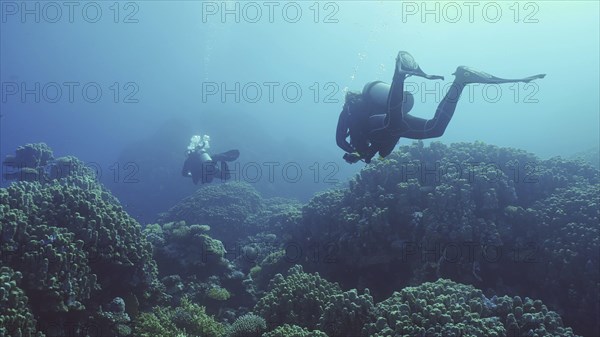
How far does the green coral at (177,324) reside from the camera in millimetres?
7082

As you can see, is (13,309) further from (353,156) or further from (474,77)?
(474,77)

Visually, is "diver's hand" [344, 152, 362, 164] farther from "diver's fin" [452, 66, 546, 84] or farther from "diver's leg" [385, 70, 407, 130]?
"diver's fin" [452, 66, 546, 84]

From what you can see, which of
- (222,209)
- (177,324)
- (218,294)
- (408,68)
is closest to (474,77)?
(408,68)

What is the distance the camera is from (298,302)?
725 centimetres

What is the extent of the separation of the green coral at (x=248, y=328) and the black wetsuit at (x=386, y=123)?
3.47 m

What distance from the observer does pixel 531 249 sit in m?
8.43

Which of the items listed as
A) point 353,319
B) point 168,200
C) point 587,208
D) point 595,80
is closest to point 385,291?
point 353,319

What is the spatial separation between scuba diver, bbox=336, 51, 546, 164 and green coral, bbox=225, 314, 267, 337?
337 cm

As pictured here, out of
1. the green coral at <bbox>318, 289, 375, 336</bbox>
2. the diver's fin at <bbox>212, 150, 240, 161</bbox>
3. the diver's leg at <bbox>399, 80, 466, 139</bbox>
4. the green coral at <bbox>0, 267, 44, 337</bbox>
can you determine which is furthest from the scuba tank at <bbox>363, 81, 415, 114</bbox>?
the diver's fin at <bbox>212, 150, 240, 161</bbox>

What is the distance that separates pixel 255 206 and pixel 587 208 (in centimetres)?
1515

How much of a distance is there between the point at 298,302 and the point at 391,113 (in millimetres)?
4045

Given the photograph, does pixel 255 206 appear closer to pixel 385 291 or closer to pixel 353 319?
pixel 385 291

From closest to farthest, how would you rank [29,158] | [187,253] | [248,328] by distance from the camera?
[248,328] < [187,253] < [29,158]

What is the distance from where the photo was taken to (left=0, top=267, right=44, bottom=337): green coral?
5.53 meters
